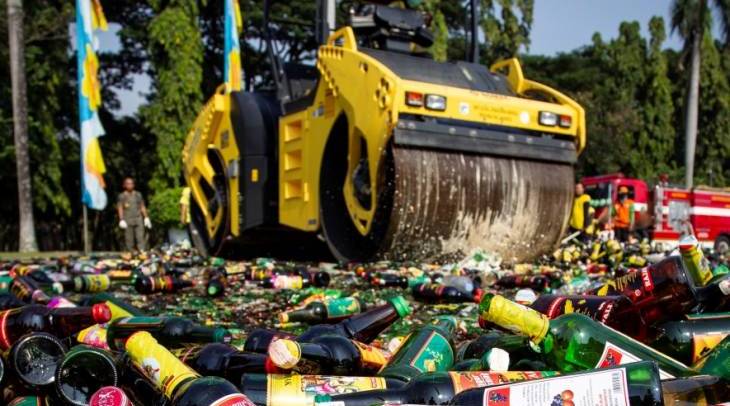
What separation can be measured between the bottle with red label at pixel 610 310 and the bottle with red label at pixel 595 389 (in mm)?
877

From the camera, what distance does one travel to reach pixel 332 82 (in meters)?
7.96

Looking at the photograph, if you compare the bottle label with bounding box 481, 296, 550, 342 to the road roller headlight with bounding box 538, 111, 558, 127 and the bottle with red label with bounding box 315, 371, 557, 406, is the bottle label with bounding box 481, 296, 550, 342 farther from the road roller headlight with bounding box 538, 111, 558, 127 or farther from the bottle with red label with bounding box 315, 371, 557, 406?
the road roller headlight with bounding box 538, 111, 558, 127

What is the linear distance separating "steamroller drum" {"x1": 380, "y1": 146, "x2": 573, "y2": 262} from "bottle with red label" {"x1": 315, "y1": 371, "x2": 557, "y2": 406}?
5.14 m

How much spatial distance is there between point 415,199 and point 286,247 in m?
3.97

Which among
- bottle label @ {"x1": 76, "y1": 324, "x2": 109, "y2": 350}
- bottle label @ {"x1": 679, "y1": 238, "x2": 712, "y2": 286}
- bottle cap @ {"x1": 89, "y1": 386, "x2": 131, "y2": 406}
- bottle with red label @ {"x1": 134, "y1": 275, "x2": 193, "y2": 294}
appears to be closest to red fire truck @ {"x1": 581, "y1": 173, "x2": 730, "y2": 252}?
bottle with red label @ {"x1": 134, "y1": 275, "x2": 193, "y2": 294}

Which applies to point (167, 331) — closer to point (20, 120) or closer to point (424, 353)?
point (424, 353)

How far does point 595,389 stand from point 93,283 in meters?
5.02

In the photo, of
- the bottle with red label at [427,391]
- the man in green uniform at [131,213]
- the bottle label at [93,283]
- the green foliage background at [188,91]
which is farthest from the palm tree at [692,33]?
the bottle with red label at [427,391]

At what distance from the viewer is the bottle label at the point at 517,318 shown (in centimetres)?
225

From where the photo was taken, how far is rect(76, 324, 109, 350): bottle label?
292 centimetres

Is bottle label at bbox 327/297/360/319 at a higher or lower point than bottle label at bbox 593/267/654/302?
lower

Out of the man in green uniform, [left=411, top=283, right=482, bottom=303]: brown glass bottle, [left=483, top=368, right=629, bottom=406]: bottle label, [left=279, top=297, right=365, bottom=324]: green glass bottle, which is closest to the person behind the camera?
[left=483, top=368, right=629, bottom=406]: bottle label

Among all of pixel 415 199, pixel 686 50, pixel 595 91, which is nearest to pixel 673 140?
pixel 595 91

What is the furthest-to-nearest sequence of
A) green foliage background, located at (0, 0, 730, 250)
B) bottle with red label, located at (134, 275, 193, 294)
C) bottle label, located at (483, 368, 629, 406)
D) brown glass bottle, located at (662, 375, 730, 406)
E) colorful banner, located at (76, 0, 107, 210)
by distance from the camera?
green foliage background, located at (0, 0, 730, 250), colorful banner, located at (76, 0, 107, 210), bottle with red label, located at (134, 275, 193, 294), brown glass bottle, located at (662, 375, 730, 406), bottle label, located at (483, 368, 629, 406)
